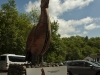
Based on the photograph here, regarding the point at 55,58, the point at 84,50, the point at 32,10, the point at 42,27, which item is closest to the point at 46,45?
the point at 42,27

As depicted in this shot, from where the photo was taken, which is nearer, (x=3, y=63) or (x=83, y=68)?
(x=83, y=68)

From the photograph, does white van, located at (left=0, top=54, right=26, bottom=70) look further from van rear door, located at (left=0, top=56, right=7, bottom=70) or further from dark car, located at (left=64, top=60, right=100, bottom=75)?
dark car, located at (left=64, top=60, right=100, bottom=75)

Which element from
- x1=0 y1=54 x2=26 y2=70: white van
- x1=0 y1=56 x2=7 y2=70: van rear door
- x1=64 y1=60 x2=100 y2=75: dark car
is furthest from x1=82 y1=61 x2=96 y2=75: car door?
x1=0 y1=56 x2=7 y2=70: van rear door

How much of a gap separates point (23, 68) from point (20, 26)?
25.0 meters

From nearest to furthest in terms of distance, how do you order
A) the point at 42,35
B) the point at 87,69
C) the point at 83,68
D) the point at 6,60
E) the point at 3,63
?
the point at 42,35
the point at 87,69
the point at 83,68
the point at 6,60
the point at 3,63

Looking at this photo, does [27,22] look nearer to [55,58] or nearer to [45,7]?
[55,58]

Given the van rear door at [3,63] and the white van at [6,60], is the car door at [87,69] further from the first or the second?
the van rear door at [3,63]

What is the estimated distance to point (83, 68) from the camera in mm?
17594

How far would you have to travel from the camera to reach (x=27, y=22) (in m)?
36.6

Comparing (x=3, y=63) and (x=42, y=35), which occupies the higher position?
(x=42, y=35)

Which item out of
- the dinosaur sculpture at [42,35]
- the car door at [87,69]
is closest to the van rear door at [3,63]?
the car door at [87,69]

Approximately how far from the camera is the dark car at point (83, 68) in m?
17.0

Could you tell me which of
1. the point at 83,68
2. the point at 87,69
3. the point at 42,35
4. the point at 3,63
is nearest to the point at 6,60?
the point at 3,63

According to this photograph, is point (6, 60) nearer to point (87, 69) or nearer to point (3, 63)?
point (3, 63)
